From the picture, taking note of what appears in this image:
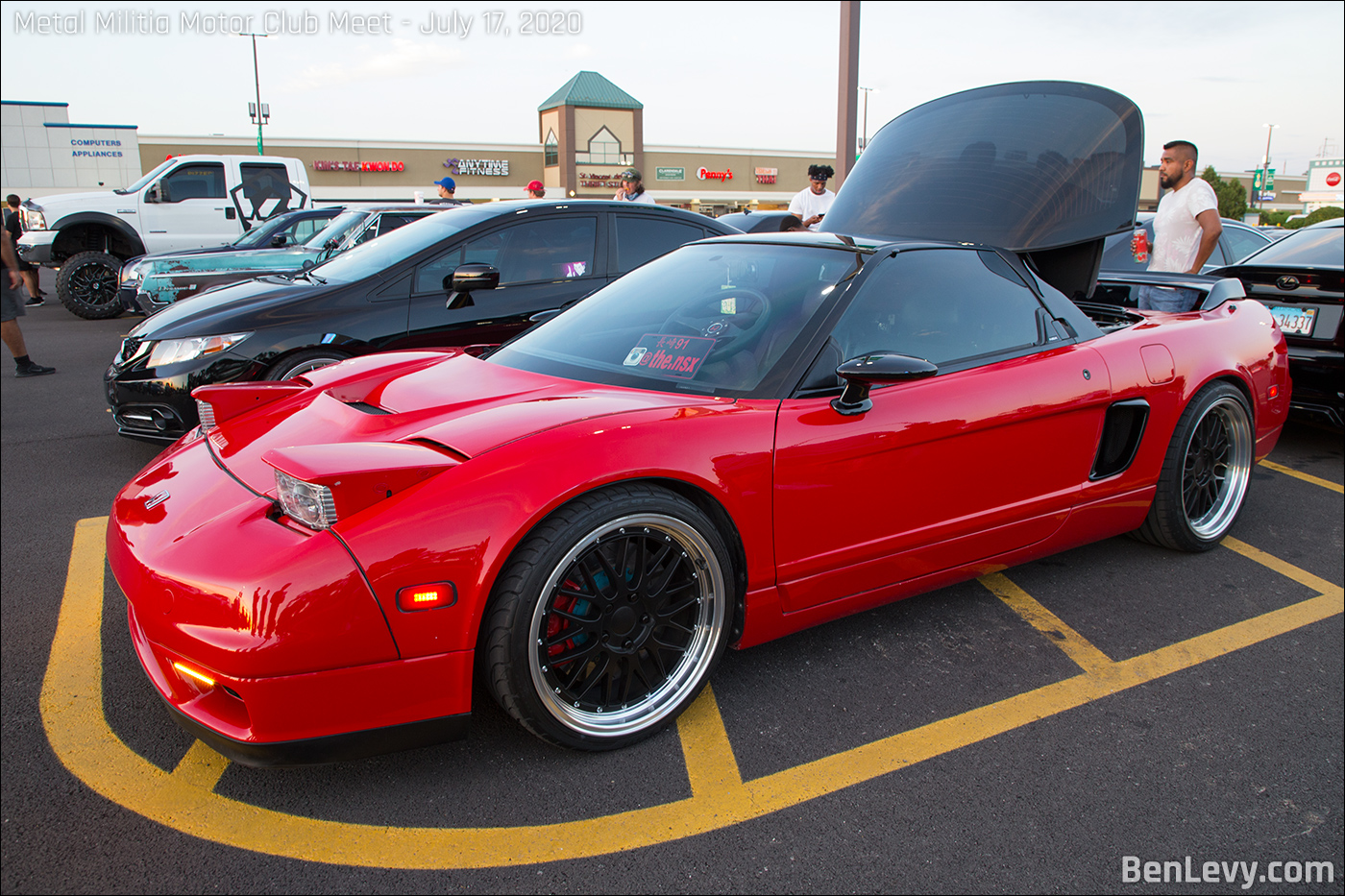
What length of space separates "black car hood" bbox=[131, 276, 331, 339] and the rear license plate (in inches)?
219

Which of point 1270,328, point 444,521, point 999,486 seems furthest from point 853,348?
point 1270,328

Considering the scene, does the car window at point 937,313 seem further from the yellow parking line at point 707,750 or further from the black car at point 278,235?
the black car at point 278,235

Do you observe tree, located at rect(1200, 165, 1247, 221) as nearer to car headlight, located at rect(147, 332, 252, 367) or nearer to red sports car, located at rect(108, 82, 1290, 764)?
red sports car, located at rect(108, 82, 1290, 764)

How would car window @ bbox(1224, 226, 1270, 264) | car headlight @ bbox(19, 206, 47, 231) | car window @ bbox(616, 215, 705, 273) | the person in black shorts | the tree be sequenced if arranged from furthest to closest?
the tree < car headlight @ bbox(19, 206, 47, 231) < car window @ bbox(1224, 226, 1270, 264) < the person in black shorts < car window @ bbox(616, 215, 705, 273)

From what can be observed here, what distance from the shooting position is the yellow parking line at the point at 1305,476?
4480mm

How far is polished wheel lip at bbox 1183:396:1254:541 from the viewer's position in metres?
3.46

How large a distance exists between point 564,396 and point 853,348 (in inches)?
35.8

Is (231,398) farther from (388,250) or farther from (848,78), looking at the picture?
(848,78)

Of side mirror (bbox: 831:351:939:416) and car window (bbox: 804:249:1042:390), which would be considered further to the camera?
car window (bbox: 804:249:1042:390)

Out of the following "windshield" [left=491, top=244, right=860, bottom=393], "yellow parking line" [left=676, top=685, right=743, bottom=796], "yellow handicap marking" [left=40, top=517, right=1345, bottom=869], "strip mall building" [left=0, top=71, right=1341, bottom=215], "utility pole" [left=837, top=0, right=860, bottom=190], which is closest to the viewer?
"yellow handicap marking" [left=40, top=517, right=1345, bottom=869]

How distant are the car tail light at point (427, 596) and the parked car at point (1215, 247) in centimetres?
556

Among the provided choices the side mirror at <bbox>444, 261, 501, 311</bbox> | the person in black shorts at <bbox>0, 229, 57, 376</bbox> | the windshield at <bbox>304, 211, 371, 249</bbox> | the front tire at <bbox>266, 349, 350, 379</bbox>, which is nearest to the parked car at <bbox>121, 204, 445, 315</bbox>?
the windshield at <bbox>304, 211, 371, 249</bbox>

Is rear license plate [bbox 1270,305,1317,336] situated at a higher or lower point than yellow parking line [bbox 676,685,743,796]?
higher

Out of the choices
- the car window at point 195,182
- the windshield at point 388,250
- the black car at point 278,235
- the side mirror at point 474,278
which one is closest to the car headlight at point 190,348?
the windshield at point 388,250
